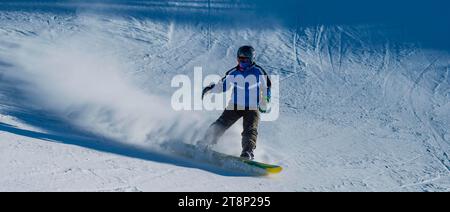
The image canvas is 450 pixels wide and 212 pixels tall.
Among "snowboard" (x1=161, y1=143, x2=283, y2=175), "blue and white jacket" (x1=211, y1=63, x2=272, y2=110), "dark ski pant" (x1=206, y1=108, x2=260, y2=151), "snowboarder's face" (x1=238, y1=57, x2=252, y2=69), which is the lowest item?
"snowboard" (x1=161, y1=143, x2=283, y2=175)

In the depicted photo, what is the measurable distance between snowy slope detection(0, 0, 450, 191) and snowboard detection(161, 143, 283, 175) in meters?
0.16

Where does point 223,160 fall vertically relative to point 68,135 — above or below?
below

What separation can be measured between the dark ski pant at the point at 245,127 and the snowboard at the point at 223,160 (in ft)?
0.84

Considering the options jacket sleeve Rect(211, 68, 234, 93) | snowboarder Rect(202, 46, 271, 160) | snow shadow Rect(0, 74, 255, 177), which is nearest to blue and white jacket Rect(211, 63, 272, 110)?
snowboarder Rect(202, 46, 271, 160)

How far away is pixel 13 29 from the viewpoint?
38.9ft

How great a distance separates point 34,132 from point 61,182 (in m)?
1.78

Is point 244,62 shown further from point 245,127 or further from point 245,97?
point 245,127

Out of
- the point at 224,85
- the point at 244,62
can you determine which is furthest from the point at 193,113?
the point at 244,62

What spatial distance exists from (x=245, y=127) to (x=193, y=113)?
177 cm

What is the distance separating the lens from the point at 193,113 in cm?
842

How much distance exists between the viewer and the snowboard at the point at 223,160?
6152 millimetres

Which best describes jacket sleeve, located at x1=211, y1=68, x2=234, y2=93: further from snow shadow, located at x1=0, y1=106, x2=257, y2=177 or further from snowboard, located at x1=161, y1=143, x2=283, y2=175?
snow shadow, located at x1=0, y1=106, x2=257, y2=177

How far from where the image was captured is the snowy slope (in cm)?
582
